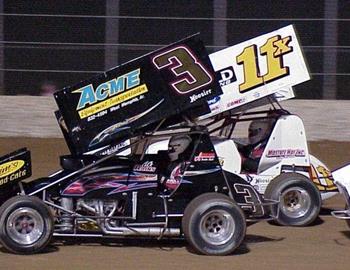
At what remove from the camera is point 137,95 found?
970 cm

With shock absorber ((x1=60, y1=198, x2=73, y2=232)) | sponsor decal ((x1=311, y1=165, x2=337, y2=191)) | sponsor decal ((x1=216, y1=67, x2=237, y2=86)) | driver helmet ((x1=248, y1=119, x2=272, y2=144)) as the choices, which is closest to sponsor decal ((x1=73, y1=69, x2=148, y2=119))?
shock absorber ((x1=60, y1=198, x2=73, y2=232))

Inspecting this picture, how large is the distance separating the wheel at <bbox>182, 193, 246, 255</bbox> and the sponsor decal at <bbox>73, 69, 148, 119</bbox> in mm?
1197

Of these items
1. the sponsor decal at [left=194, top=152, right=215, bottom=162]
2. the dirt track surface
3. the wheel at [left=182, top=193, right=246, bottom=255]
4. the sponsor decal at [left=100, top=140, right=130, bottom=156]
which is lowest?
the dirt track surface

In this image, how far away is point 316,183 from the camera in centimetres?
1209

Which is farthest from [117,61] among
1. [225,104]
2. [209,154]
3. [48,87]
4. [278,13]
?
[209,154]

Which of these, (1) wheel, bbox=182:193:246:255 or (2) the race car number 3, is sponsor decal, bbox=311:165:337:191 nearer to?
(2) the race car number 3

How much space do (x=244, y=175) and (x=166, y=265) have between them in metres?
2.87

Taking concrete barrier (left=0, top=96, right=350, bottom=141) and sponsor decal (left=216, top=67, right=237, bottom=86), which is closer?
sponsor decal (left=216, top=67, right=237, bottom=86)

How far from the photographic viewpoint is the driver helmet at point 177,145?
1026cm

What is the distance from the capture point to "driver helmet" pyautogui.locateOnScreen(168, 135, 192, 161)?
1026 cm

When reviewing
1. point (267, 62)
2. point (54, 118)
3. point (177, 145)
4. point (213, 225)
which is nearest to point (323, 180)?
point (267, 62)

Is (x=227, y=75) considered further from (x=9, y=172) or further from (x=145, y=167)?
(x=9, y=172)

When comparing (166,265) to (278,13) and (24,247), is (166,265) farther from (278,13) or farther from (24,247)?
(278,13)

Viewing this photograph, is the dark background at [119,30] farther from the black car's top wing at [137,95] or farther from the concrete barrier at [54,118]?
the black car's top wing at [137,95]
